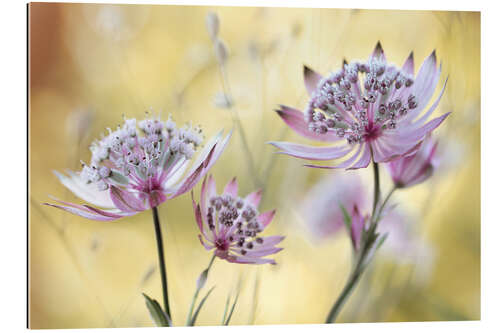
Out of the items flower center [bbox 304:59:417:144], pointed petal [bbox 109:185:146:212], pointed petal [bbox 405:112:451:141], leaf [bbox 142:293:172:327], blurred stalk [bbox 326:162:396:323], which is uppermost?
flower center [bbox 304:59:417:144]

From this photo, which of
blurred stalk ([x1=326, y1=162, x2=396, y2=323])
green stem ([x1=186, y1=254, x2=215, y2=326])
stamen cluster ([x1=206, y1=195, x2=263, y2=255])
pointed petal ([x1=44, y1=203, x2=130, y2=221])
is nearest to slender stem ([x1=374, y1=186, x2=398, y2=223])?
blurred stalk ([x1=326, y1=162, x2=396, y2=323])

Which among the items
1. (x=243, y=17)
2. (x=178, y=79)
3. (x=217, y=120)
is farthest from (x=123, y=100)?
(x=243, y=17)

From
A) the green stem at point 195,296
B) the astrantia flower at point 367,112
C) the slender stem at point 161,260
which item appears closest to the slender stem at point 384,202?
the astrantia flower at point 367,112

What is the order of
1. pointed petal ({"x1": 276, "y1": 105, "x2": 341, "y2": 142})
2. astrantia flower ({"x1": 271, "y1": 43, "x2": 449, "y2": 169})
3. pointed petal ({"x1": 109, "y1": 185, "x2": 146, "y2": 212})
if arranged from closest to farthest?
pointed petal ({"x1": 109, "y1": 185, "x2": 146, "y2": 212}), astrantia flower ({"x1": 271, "y1": 43, "x2": 449, "y2": 169}), pointed petal ({"x1": 276, "y1": 105, "x2": 341, "y2": 142})

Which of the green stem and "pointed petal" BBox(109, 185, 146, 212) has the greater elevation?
"pointed petal" BBox(109, 185, 146, 212)

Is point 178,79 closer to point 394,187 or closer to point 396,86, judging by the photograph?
point 396,86

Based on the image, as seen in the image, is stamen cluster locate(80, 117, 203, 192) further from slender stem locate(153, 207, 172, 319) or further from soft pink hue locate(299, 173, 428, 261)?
soft pink hue locate(299, 173, 428, 261)

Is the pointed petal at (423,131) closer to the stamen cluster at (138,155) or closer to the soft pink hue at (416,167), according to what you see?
the soft pink hue at (416,167)
